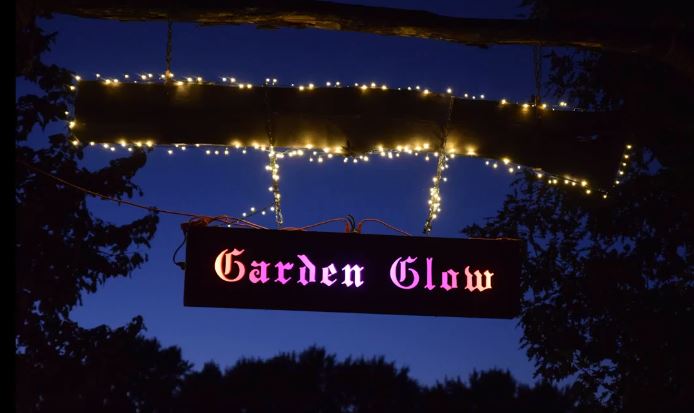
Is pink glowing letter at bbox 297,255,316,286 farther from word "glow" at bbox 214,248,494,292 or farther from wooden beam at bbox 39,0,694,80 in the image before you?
wooden beam at bbox 39,0,694,80

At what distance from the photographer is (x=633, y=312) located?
916 centimetres

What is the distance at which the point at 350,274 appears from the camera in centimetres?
434

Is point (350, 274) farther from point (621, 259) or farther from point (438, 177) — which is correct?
point (621, 259)

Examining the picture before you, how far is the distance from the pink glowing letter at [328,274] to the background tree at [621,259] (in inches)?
221

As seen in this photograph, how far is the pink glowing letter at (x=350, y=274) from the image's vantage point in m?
4.32

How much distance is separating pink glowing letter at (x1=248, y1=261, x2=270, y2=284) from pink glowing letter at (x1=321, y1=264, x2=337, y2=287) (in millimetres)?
362

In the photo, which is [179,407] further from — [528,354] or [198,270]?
[198,270]

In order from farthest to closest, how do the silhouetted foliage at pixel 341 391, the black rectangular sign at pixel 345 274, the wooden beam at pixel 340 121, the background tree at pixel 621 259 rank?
the silhouetted foliage at pixel 341 391
the background tree at pixel 621 259
the wooden beam at pixel 340 121
the black rectangular sign at pixel 345 274

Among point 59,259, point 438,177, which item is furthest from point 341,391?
point 438,177

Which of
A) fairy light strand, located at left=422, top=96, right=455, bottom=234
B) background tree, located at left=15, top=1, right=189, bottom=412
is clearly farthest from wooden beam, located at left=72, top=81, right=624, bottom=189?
background tree, located at left=15, top=1, right=189, bottom=412

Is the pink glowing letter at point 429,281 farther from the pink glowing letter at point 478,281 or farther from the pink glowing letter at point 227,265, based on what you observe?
the pink glowing letter at point 227,265

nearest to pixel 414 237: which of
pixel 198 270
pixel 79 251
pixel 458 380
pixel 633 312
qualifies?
pixel 198 270

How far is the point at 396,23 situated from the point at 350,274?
61.9 inches

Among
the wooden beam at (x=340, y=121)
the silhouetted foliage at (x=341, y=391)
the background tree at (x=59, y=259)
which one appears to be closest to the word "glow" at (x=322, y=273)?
the wooden beam at (x=340, y=121)
